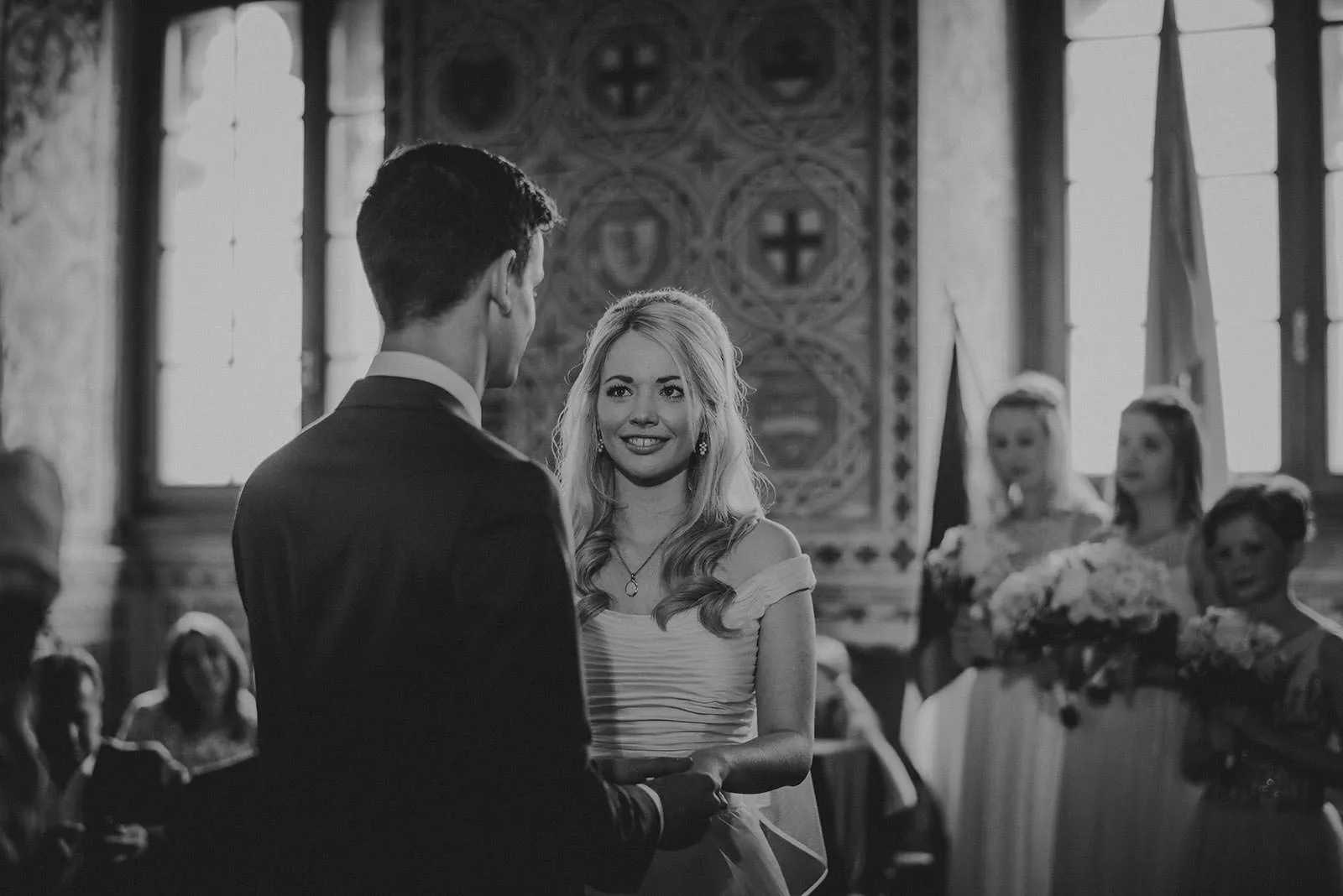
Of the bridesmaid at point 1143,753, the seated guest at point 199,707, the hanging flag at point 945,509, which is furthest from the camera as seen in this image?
the seated guest at point 199,707

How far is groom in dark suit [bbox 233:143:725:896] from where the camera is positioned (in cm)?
137

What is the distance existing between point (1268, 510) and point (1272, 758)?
0.59 meters

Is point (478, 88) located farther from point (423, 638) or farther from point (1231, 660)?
point (423, 638)

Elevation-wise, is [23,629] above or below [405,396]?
below

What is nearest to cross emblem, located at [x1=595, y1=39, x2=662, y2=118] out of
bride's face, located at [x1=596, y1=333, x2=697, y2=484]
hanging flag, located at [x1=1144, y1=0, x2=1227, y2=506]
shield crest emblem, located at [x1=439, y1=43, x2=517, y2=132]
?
shield crest emblem, located at [x1=439, y1=43, x2=517, y2=132]

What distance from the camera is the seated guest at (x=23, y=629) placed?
12.9ft

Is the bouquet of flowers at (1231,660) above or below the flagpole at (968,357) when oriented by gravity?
below

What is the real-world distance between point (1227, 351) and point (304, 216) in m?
3.95

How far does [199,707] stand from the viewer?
4.76 metres

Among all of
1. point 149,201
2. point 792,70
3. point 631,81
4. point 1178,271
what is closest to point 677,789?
point 1178,271

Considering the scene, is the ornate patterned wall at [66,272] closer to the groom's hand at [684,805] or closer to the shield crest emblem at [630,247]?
the shield crest emblem at [630,247]

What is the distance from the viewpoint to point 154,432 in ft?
21.8

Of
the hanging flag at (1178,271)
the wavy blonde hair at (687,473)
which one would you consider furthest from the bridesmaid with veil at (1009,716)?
the wavy blonde hair at (687,473)

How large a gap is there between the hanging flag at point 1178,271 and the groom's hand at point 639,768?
10.4 ft
